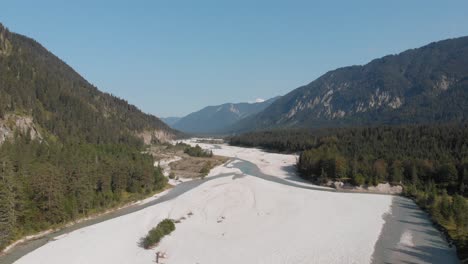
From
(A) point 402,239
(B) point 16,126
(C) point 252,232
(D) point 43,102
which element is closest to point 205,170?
(B) point 16,126

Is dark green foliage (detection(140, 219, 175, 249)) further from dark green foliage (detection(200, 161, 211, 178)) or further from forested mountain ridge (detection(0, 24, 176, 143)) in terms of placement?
forested mountain ridge (detection(0, 24, 176, 143))

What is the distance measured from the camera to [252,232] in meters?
49.7

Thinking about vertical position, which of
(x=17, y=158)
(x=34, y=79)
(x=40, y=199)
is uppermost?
(x=34, y=79)

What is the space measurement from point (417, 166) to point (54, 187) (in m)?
81.3

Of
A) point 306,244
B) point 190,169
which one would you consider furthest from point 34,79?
point 306,244

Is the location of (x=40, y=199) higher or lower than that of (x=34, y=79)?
lower

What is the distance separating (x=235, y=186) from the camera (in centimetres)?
8556

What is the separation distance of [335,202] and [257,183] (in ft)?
82.1

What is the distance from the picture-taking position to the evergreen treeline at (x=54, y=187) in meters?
45.2

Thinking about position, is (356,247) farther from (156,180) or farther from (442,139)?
(442,139)

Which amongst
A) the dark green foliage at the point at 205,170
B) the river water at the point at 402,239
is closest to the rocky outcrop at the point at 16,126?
the river water at the point at 402,239

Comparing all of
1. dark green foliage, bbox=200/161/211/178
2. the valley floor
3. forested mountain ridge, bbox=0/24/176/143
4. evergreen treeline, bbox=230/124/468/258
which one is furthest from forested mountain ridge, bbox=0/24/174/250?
evergreen treeline, bbox=230/124/468/258

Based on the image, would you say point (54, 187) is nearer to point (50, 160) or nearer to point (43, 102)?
point (50, 160)

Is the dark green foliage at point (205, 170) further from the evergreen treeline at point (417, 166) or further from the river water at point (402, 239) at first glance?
the river water at point (402, 239)
